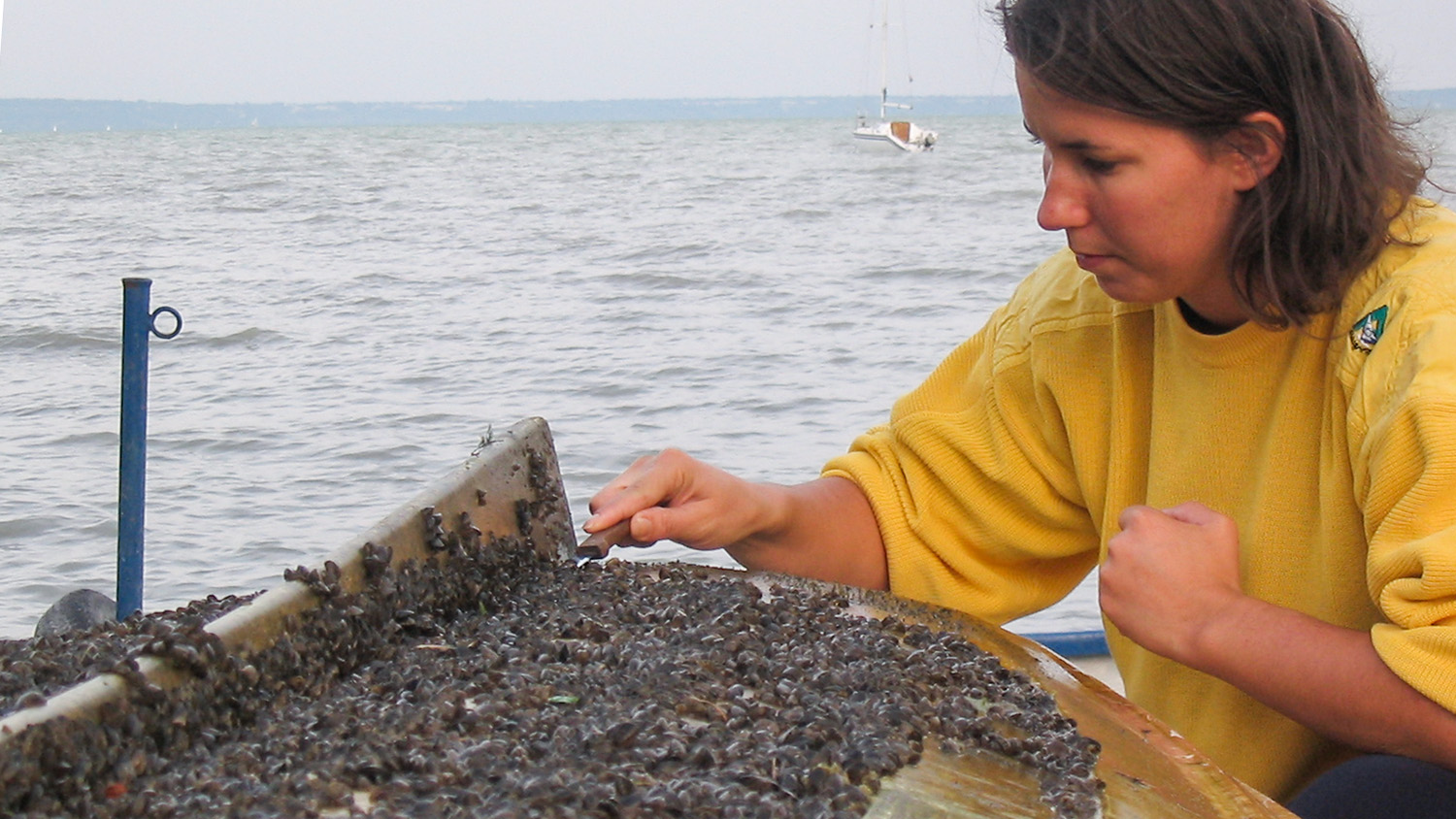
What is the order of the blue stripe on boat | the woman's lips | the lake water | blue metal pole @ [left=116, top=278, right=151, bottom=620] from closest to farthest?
the woman's lips < blue metal pole @ [left=116, top=278, right=151, bottom=620] < the blue stripe on boat < the lake water

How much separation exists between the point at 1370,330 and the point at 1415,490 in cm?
28

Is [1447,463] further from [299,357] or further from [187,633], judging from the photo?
[299,357]

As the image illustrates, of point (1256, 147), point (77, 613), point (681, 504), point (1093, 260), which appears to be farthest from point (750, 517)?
point (77, 613)

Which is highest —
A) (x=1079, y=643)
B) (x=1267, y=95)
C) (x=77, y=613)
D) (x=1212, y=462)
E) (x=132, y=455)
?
(x=1267, y=95)

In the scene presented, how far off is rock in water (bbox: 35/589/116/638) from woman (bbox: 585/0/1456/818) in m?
1.33

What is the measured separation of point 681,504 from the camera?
240cm

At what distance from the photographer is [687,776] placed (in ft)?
4.77

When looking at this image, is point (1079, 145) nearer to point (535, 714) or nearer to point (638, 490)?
point (638, 490)

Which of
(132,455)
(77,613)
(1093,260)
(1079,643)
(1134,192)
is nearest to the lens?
(1134,192)

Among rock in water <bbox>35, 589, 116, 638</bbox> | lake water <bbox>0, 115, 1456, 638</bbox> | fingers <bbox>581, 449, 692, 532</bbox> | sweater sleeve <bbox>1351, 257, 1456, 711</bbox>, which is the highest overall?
sweater sleeve <bbox>1351, 257, 1456, 711</bbox>

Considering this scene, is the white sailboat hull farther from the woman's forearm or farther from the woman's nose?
the woman's nose

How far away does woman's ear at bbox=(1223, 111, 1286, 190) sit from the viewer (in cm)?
190

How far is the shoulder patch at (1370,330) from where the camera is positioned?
6.17 feet

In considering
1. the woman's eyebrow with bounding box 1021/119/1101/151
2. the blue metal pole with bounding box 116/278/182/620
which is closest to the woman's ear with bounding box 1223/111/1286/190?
the woman's eyebrow with bounding box 1021/119/1101/151
